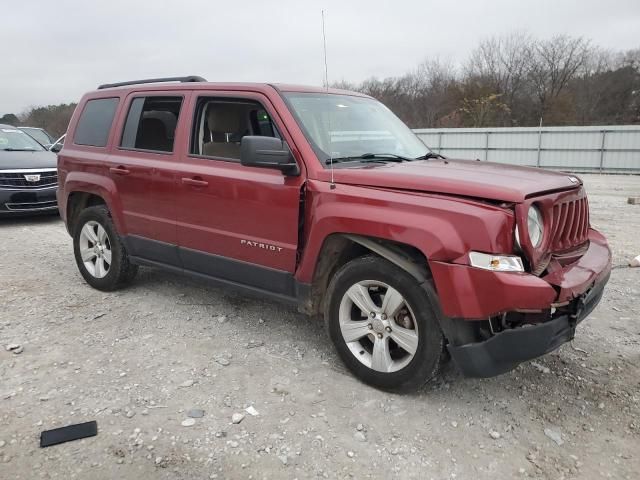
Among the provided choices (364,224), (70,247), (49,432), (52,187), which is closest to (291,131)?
(364,224)

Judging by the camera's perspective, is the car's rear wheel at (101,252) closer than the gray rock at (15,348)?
No

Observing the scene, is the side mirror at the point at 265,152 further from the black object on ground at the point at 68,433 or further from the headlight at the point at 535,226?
the black object on ground at the point at 68,433

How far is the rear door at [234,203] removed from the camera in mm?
3535

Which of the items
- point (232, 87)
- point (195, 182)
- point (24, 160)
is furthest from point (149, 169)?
point (24, 160)

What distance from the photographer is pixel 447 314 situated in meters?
Result: 2.77

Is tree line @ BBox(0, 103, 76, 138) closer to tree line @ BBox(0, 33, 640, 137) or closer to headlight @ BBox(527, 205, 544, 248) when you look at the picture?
tree line @ BBox(0, 33, 640, 137)

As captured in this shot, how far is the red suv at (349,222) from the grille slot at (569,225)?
2 centimetres

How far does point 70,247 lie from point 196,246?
3.85 metres

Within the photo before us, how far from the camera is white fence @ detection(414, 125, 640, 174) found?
20797 mm

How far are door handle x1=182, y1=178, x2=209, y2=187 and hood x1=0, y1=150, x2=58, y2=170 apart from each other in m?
6.27

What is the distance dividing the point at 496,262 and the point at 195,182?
2.35 m

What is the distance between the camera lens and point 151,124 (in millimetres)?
4457

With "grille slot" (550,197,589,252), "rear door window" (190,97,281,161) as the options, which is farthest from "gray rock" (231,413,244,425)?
"grille slot" (550,197,589,252)

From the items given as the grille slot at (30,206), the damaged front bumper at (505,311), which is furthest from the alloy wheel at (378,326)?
the grille slot at (30,206)
